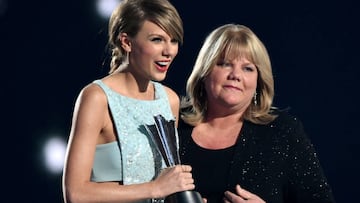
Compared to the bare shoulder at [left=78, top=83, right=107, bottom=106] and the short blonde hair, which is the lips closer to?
the bare shoulder at [left=78, top=83, right=107, bottom=106]

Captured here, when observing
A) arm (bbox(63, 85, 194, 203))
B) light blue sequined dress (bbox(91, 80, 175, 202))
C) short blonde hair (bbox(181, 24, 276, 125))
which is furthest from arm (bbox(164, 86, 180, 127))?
arm (bbox(63, 85, 194, 203))

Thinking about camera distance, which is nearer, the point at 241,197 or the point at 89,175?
the point at 89,175

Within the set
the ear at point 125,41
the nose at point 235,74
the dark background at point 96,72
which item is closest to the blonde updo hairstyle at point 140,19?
the ear at point 125,41

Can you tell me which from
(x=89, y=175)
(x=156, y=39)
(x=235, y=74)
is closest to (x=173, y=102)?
(x=235, y=74)

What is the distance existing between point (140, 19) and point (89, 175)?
14.7 inches

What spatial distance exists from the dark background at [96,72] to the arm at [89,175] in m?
0.80

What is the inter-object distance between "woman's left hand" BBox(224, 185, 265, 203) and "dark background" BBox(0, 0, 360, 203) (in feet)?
2.04

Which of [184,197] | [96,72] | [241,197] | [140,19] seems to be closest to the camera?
[184,197]

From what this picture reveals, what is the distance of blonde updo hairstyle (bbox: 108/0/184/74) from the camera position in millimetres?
1740

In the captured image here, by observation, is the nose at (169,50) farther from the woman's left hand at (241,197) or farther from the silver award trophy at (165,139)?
the woman's left hand at (241,197)

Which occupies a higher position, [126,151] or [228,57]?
[228,57]

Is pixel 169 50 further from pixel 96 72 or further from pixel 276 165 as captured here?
pixel 96 72

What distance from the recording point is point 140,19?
5.74 feet

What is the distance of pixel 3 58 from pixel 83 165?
3.01 ft
